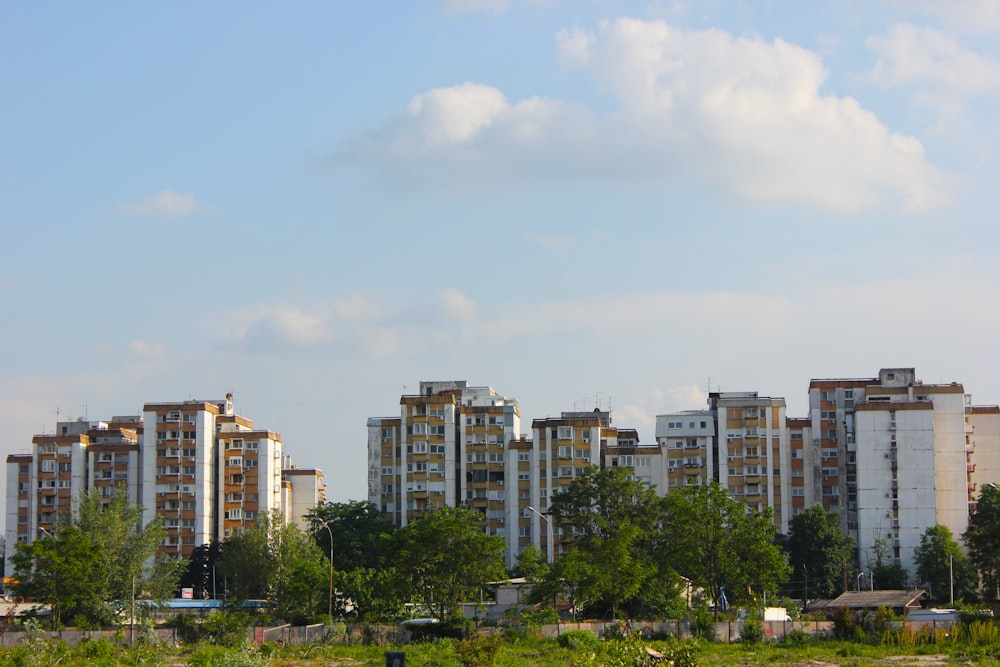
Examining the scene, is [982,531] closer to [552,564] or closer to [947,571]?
[947,571]

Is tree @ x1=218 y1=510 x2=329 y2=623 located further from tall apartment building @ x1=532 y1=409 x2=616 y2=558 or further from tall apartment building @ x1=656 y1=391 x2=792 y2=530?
tall apartment building @ x1=656 y1=391 x2=792 y2=530

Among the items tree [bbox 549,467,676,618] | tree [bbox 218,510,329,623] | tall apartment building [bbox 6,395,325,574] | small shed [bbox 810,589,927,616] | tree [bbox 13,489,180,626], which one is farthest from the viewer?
tall apartment building [bbox 6,395,325,574]

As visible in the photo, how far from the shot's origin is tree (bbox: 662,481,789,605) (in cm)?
8200

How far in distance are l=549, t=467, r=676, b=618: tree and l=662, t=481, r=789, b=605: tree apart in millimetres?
1962

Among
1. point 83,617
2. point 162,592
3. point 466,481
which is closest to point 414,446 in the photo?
point 466,481

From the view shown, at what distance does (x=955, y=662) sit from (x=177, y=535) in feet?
286

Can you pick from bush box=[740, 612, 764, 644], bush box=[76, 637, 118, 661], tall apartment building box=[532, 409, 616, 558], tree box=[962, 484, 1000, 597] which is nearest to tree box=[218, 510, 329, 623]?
tall apartment building box=[532, 409, 616, 558]

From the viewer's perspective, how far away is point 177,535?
405 ft

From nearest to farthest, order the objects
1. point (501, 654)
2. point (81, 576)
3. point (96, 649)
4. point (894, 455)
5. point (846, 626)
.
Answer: point (501, 654) < point (96, 649) < point (846, 626) < point (81, 576) < point (894, 455)

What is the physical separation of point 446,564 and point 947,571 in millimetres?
51366

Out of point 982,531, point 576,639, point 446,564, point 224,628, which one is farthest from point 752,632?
point 982,531

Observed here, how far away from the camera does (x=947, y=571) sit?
106562 mm

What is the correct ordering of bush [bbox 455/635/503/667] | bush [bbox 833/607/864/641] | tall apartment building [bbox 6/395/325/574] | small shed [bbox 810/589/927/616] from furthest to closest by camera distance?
tall apartment building [bbox 6/395/325/574] → small shed [bbox 810/589/927/616] → bush [bbox 833/607/864/641] → bush [bbox 455/635/503/667]

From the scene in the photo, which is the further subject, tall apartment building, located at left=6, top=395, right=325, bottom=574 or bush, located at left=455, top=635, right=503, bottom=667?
tall apartment building, located at left=6, top=395, right=325, bottom=574
